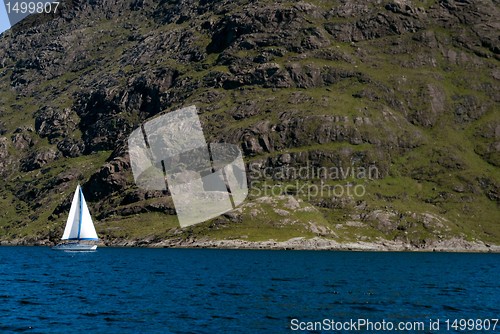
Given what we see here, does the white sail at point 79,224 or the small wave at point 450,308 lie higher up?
the small wave at point 450,308

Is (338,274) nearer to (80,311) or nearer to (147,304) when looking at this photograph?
(147,304)

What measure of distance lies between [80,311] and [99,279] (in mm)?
36306

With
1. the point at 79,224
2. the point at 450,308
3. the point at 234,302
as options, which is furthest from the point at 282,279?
the point at 79,224

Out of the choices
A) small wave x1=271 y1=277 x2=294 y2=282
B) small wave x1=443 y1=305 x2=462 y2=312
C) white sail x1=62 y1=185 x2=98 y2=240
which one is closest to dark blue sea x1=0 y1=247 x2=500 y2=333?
small wave x1=443 y1=305 x2=462 y2=312

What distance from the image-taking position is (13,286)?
269ft

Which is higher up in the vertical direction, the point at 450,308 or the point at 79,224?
the point at 450,308

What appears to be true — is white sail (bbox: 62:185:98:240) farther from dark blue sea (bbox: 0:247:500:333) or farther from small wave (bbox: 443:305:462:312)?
small wave (bbox: 443:305:462:312)

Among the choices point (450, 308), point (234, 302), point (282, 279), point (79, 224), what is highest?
point (234, 302)

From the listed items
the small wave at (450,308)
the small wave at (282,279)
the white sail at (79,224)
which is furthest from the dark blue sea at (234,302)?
the white sail at (79,224)

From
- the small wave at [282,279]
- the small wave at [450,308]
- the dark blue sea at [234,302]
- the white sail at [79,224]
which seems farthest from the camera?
the white sail at [79,224]

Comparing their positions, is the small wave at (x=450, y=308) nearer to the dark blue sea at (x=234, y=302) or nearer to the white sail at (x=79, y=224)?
the dark blue sea at (x=234, y=302)

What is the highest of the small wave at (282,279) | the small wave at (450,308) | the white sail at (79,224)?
the small wave at (450,308)

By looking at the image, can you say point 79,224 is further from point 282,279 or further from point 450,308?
point 450,308

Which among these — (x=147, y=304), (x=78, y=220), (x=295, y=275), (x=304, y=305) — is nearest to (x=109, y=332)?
(x=147, y=304)
